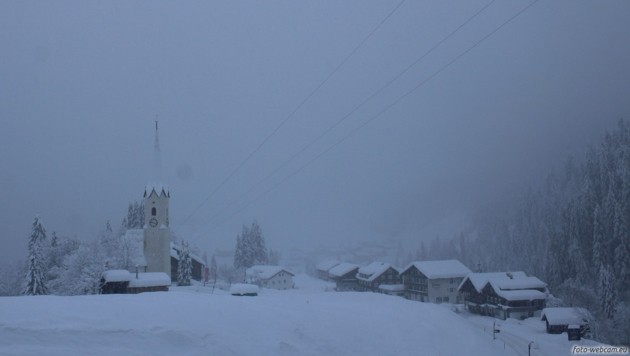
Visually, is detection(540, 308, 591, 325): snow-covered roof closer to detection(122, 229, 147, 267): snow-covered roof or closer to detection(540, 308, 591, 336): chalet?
detection(540, 308, 591, 336): chalet

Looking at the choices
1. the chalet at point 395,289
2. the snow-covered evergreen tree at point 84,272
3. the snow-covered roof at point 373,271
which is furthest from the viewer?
the snow-covered roof at point 373,271

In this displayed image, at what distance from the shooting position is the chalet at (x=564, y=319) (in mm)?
39031

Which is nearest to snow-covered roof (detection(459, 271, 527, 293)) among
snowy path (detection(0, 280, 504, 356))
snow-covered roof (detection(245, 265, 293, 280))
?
snow-covered roof (detection(245, 265, 293, 280))

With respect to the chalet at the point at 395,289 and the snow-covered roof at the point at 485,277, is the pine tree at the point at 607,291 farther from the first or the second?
the chalet at the point at 395,289

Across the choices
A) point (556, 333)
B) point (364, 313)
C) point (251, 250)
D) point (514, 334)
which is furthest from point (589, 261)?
point (251, 250)

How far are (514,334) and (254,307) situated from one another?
30565mm

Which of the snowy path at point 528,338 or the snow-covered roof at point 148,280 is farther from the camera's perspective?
the snow-covered roof at point 148,280

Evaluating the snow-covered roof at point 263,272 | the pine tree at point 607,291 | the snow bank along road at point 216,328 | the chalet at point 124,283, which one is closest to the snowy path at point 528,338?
the pine tree at point 607,291

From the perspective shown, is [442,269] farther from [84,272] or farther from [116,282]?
[84,272]

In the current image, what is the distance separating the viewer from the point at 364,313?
61.3 ft

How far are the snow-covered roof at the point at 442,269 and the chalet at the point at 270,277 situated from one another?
2038 centimetres

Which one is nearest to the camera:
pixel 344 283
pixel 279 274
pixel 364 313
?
pixel 364 313

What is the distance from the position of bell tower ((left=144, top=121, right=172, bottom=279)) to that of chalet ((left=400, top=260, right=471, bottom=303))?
3314cm

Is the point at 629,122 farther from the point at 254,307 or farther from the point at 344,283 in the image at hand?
the point at 254,307
